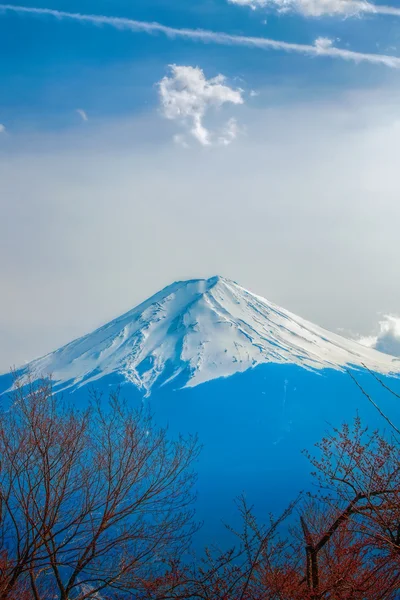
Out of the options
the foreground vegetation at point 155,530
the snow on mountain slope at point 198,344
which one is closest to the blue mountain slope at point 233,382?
the snow on mountain slope at point 198,344

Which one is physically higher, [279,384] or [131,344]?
[131,344]

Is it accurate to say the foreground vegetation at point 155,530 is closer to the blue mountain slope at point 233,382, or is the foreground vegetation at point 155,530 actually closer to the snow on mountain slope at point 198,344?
the blue mountain slope at point 233,382

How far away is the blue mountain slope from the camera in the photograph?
33.9m

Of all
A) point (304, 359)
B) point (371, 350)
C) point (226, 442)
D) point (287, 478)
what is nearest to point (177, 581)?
point (287, 478)

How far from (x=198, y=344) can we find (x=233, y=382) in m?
4.91

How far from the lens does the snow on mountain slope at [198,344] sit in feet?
136

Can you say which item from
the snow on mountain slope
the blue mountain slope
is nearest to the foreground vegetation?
the blue mountain slope

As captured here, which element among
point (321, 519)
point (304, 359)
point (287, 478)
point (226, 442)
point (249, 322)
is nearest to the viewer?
point (321, 519)

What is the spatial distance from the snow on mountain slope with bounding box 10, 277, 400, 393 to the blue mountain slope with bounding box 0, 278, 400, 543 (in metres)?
0.11

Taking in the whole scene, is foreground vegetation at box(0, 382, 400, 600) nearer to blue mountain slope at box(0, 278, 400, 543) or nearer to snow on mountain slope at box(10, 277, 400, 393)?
blue mountain slope at box(0, 278, 400, 543)

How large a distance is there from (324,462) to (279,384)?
120 feet

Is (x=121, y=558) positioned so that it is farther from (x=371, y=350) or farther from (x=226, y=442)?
(x=371, y=350)

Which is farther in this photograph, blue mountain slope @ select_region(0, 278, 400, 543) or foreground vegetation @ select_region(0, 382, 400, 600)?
blue mountain slope @ select_region(0, 278, 400, 543)

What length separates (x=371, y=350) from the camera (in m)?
55.8
